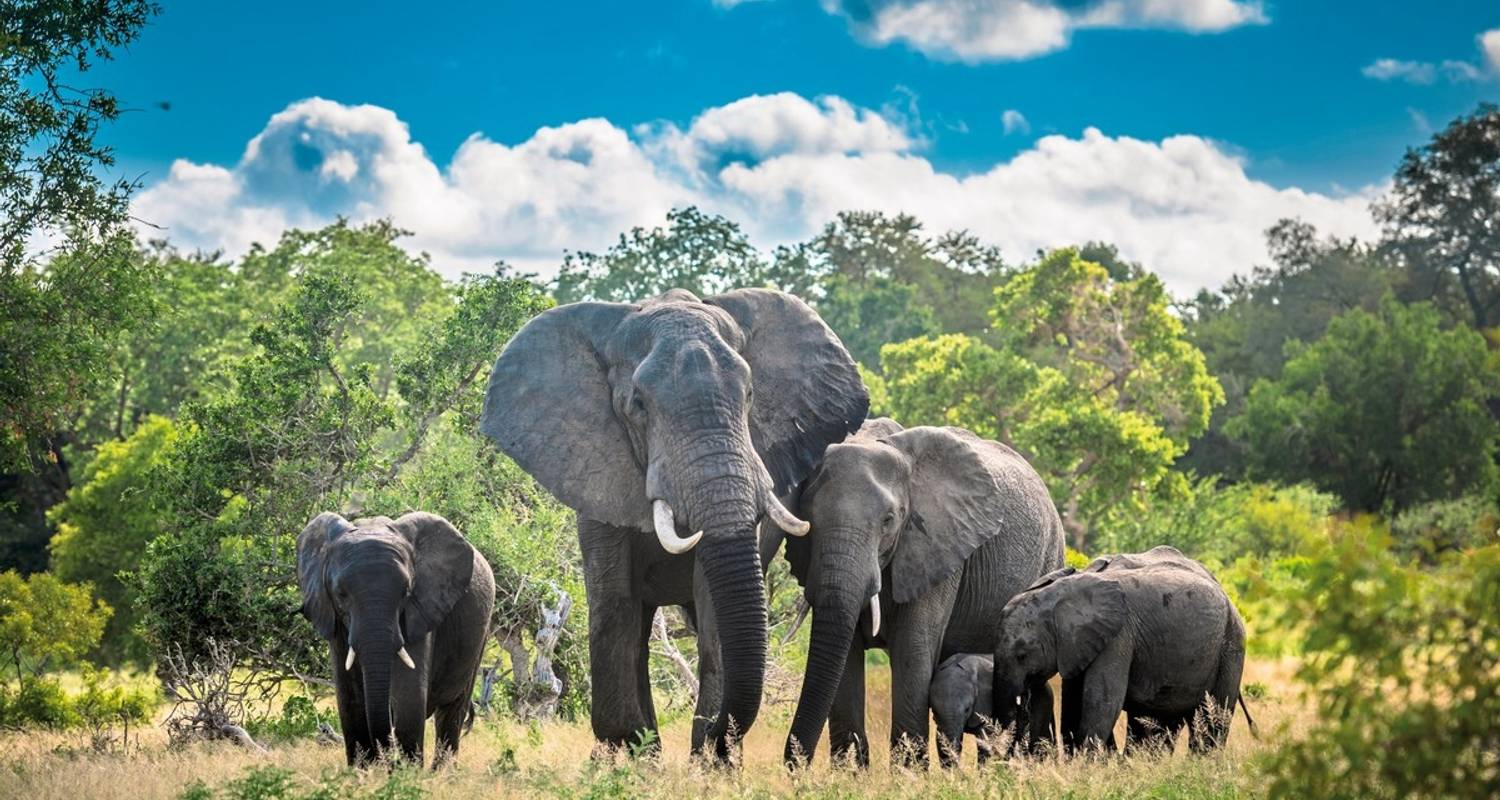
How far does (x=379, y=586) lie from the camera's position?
10.6 m

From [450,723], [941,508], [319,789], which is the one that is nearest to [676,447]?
[319,789]

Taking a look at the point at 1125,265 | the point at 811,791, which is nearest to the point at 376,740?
the point at 811,791

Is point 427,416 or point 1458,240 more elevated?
point 1458,240

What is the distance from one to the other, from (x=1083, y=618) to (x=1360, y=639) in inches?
214

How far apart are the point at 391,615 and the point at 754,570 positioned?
2790 millimetres

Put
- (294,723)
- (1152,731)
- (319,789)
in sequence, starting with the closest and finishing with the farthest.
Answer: (319,789)
(1152,731)
(294,723)

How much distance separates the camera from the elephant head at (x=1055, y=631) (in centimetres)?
1083

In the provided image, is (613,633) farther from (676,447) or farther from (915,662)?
(915,662)

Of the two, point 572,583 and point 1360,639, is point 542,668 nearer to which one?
point 572,583

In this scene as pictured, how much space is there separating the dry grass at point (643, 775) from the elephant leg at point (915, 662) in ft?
0.93

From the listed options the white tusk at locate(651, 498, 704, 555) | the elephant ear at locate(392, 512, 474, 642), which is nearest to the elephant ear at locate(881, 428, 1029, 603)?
the white tusk at locate(651, 498, 704, 555)

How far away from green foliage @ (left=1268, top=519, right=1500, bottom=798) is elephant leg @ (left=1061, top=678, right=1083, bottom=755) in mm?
5578

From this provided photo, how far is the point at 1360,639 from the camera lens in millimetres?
5426

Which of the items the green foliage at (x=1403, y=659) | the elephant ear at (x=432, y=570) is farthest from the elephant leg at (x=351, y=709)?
the green foliage at (x=1403, y=659)
